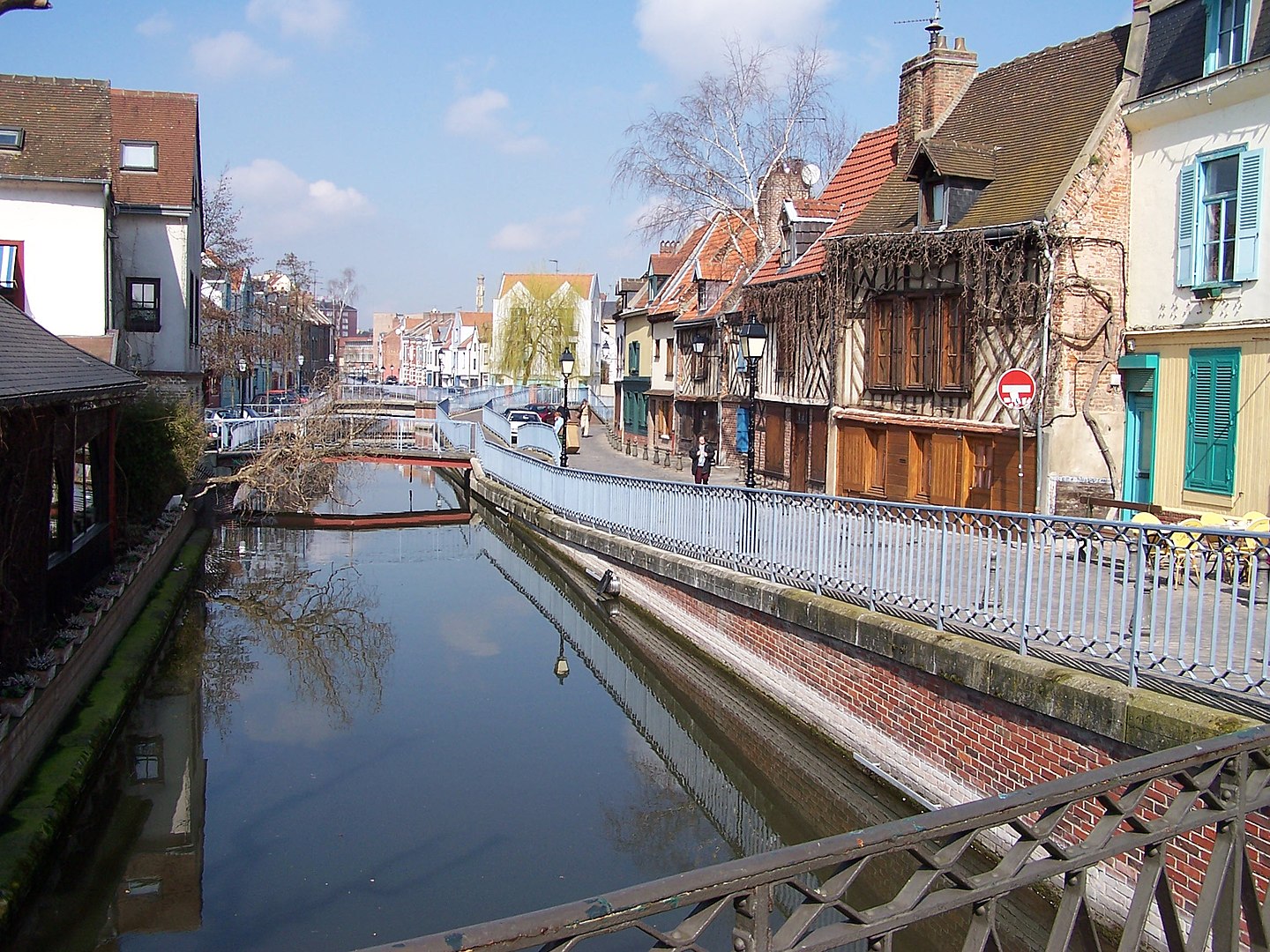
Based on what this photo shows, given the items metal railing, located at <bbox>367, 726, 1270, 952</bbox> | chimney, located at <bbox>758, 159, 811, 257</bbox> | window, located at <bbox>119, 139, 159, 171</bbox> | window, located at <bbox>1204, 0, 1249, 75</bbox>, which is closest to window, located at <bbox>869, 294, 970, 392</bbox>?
window, located at <bbox>1204, 0, 1249, 75</bbox>

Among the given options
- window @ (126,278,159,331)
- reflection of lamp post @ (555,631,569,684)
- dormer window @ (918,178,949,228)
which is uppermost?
dormer window @ (918,178,949,228)

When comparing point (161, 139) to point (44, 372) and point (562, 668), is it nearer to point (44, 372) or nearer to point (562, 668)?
point (44, 372)

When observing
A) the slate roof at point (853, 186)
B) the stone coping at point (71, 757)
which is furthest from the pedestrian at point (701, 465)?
the stone coping at point (71, 757)

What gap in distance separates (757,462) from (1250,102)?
14689mm

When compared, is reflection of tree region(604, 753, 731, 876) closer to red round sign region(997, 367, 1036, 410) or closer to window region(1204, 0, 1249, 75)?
red round sign region(997, 367, 1036, 410)

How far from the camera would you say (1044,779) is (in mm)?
7996

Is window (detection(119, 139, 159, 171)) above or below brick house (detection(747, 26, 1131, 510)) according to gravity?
above

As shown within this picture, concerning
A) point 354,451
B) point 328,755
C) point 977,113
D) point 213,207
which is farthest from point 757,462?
point 213,207

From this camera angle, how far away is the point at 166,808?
10.7m

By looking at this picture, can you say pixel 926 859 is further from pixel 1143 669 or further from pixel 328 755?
pixel 328 755

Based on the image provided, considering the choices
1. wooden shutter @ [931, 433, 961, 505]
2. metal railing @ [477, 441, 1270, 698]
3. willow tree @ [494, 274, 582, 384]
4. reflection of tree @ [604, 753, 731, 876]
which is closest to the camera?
metal railing @ [477, 441, 1270, 698]

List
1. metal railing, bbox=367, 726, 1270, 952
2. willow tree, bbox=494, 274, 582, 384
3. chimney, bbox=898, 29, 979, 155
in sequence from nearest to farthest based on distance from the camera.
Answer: metal railing, bbox=367, 726, 1270, 952
chimney, bbox=898, 29, 979, 155
willow tree, bbox=494, 274, 582, 384

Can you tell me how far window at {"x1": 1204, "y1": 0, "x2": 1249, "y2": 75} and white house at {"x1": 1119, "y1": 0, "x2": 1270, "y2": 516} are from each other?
17 millimetres

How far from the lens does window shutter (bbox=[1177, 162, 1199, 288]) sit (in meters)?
14.4
